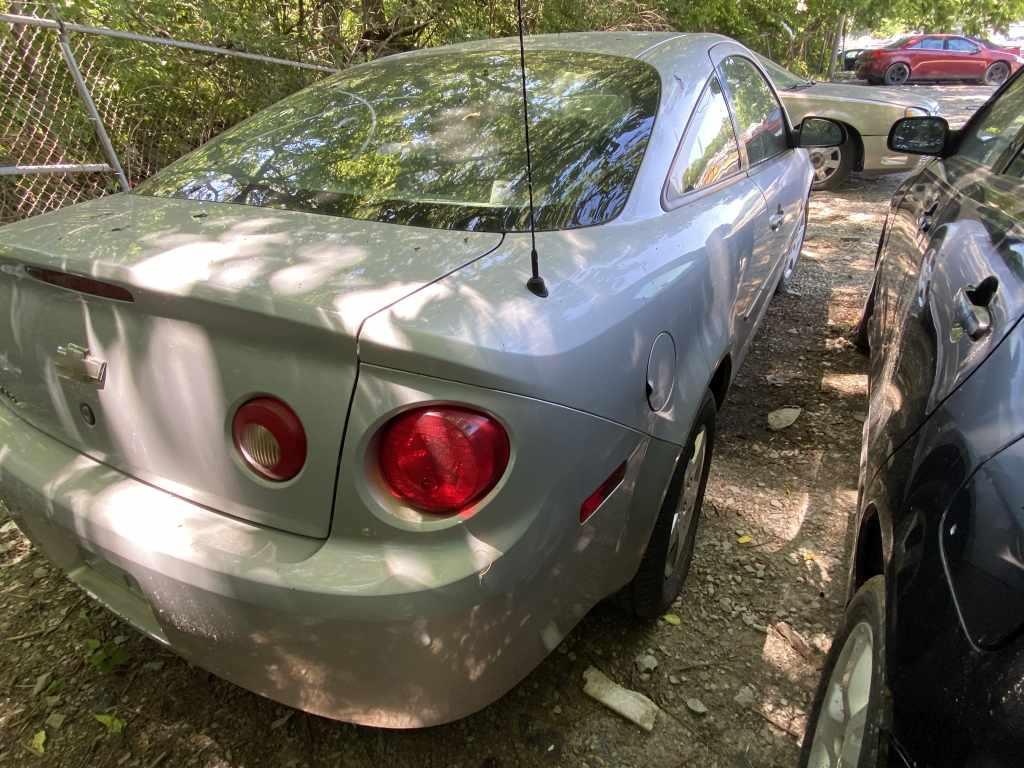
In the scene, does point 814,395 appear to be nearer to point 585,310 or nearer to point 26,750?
point 585,310

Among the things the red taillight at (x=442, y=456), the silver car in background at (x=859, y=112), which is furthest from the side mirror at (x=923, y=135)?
the silver car in background at (x=859, y=112)

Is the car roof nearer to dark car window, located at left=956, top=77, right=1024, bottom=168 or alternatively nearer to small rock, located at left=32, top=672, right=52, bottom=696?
dark car window, located at left=956, top=77, right=1024, bottom=168

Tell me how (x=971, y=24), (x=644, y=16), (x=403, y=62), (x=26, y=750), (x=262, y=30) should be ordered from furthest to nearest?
(x=971, y=24), (x=644, y=16), (x=262, y=30), (x=403, y=62), (x=26, y=750)

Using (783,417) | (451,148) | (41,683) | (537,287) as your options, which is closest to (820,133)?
(783,417)

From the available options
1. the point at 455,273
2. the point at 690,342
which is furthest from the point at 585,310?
the point at 690,342

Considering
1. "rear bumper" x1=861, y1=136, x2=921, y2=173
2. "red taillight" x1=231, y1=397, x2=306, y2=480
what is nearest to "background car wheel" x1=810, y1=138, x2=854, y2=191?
"rear bumper" x1=861, y1=136, x2=921, y2=173

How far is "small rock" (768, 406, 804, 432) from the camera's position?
3.19 m

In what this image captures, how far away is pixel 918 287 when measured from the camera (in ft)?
6.44

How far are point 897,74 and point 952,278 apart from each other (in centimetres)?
2171

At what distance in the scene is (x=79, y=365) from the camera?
4.65 feet

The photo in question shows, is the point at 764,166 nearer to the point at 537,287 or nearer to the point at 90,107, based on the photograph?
the point at 537,287

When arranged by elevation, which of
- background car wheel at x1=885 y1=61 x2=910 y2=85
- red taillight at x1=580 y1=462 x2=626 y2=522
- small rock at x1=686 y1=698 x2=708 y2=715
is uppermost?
red taillight at x1=580 y1=462 x2=626 y2=522

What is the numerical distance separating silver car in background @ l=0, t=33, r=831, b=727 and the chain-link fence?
3197 mm

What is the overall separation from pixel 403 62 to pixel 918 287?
6.49 ft
